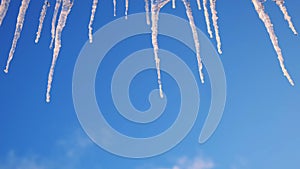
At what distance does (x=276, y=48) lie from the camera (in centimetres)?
267

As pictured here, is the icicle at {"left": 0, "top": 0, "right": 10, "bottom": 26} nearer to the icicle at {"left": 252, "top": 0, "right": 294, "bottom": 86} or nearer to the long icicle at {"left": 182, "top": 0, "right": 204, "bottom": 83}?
the long icicle at {"left": 182, "top": 0, "right": 204, "bottom": 83}

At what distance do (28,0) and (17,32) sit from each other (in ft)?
0.74

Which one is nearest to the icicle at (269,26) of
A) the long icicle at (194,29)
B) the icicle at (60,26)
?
the long icicle at (194,29)

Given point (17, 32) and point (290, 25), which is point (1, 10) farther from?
point (290, 25)

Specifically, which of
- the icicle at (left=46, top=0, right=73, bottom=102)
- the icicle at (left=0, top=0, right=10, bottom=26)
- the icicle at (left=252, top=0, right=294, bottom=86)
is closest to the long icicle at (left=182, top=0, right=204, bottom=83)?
the icicle at (left=252, top=0, right=294, bottom=86)

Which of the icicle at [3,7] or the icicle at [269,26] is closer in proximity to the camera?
the icicle at [269,26]

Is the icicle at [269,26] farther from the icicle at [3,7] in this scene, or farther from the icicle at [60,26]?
the icicle at [3,7]

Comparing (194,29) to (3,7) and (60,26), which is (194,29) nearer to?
(60,26)

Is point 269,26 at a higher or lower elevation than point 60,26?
lower

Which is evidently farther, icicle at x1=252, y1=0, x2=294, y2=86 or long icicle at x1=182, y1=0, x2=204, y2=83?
long icicle at x1=182, y1=0, x2=204, y2=83

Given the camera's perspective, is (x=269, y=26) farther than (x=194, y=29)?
No

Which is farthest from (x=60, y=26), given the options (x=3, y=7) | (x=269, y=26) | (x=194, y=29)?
(x=269, y=26)

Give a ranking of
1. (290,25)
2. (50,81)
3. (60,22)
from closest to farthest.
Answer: (290,25) → (60,22) → (50,81)

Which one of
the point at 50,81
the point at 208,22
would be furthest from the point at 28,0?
→ the point at 208,22
